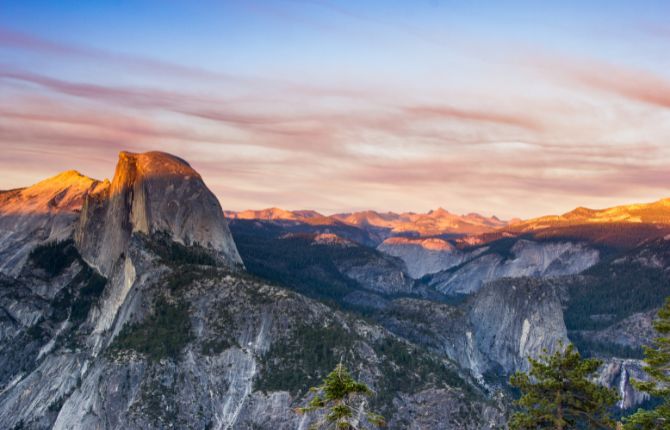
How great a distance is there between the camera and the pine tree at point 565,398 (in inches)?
2554

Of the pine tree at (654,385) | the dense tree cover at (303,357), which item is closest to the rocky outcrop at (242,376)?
the dense tree cover at (303,357)

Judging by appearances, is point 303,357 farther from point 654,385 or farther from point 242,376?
point 654,385

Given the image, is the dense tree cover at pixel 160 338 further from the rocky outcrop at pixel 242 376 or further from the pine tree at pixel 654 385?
the pine tree at pixel 654 385

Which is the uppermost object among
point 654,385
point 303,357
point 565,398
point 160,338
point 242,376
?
point 654,385

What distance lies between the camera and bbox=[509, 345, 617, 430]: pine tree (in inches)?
2554

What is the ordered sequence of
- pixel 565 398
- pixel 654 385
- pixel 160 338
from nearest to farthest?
pixel 654 385 < pixel 565 398 < pixel 160 338


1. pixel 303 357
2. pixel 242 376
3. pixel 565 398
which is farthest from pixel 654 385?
pixel 242 376

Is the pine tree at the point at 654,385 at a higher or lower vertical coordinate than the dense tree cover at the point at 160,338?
higher

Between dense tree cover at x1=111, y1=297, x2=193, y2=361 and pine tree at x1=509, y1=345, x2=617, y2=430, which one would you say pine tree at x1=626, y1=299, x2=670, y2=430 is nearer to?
pine tree at x1=509, y1=345, x2=617, y2=430

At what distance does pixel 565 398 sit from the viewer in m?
65.8

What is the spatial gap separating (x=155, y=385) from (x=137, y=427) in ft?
39.7

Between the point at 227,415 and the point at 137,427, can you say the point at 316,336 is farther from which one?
the point at 137,427

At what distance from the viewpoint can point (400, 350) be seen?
199 meters

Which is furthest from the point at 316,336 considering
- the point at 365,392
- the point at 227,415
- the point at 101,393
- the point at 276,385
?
the point at 365,392
